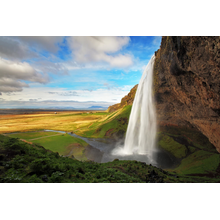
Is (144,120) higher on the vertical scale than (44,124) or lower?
higher

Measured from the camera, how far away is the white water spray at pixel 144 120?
96.9ft

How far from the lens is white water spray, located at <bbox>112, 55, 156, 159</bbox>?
2954cm

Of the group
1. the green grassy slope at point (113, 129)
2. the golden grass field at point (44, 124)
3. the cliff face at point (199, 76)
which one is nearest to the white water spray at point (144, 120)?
the green grassy slope at point (113, 129)

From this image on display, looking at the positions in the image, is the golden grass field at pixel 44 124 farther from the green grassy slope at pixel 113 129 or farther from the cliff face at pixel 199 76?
the cliff face at pixel 199 76

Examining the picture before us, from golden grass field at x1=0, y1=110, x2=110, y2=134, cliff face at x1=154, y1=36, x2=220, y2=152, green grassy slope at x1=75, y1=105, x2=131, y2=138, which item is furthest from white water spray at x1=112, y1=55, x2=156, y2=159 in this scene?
golden grass field at x1=0, y1=110, x2=110, y2=134

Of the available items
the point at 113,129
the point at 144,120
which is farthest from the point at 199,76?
the point at 113,129

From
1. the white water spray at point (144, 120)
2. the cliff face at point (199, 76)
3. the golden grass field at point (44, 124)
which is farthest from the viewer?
the golden grass field at point (44, 124)

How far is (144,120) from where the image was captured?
3262 centimetres

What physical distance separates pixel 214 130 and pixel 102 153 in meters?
21.7

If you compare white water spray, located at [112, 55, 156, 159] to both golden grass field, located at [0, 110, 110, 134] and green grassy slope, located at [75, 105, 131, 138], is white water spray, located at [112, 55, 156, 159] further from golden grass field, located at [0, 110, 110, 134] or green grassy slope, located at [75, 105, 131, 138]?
golden grass field, located at [0, 110, 110, 134]

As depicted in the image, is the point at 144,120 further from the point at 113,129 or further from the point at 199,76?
the point at 199,76
